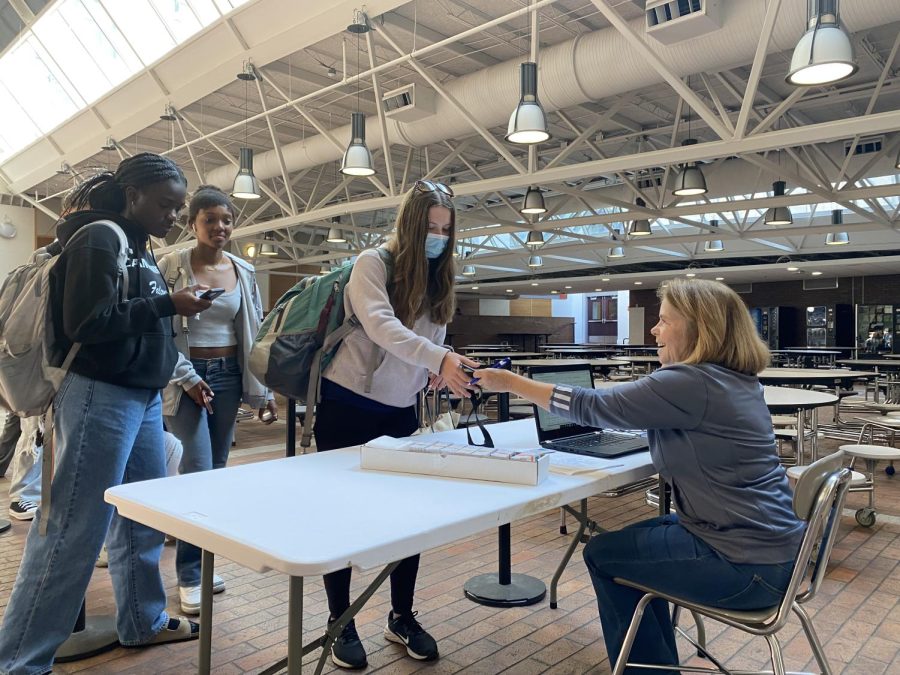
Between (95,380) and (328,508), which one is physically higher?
(95,380)

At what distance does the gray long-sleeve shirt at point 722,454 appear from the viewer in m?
1.47

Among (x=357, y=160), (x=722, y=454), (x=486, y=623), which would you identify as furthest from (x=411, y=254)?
(x=357, y=160)

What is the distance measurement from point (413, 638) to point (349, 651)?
23 cm

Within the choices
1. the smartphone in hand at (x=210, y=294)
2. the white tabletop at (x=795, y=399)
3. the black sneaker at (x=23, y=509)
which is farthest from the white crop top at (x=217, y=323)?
the white tabletop at (x=795, y=399)

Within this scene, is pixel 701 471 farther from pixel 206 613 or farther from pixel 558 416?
pixel 206 613

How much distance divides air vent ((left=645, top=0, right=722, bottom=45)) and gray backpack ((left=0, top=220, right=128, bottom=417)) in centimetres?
437

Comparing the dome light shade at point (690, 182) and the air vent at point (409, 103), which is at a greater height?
the air vent at point (409, 103)

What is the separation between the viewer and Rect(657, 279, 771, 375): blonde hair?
1581 millimetres

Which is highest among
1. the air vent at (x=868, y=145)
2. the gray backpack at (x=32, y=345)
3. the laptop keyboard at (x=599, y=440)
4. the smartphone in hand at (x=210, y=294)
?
the air vent at (x=868, y=145)

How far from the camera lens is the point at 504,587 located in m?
2.81

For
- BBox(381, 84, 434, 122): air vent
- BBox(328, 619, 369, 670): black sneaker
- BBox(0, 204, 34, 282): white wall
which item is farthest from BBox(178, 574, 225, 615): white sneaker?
BBox(0, 204, 34, 282): white wall

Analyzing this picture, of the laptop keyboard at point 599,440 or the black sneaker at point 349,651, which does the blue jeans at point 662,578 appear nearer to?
the laptop keyboard at point 599,440

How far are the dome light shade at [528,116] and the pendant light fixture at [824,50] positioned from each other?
65.4 inches

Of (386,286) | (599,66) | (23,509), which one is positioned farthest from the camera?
(599,66)
